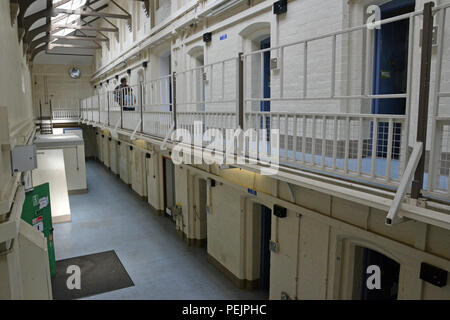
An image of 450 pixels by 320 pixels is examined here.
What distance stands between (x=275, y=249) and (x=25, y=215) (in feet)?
16.8

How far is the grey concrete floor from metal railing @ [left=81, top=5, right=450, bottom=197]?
10.6 ft

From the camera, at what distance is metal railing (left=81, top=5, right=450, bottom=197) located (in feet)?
8.96

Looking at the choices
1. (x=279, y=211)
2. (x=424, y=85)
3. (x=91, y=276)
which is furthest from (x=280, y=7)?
(x=91, y=276)

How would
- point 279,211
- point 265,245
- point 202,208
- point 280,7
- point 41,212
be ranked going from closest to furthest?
point 279,211
point 280,7
point 265,245
point 41,212
point 202,208

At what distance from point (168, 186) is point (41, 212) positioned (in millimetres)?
4300

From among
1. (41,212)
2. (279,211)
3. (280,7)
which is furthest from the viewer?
(41,212)

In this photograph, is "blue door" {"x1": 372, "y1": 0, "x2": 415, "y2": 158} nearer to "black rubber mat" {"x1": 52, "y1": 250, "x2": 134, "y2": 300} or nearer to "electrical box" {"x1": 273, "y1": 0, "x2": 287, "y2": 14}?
"electrical box" {"x1": 273, "y1": 0, "x2": 287, "y2": 14}

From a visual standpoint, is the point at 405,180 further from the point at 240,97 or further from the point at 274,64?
the point at 274,64

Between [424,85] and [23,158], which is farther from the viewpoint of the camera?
[23,158]

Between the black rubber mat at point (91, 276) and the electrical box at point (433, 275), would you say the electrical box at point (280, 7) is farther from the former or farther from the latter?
the black rubber mat at point (91, 276)

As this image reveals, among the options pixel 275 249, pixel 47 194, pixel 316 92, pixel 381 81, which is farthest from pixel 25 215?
pixel 381 81

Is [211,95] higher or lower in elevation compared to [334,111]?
higher

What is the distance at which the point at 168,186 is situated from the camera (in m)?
11.7

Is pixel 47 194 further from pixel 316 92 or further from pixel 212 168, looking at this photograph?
pixel 316 92
